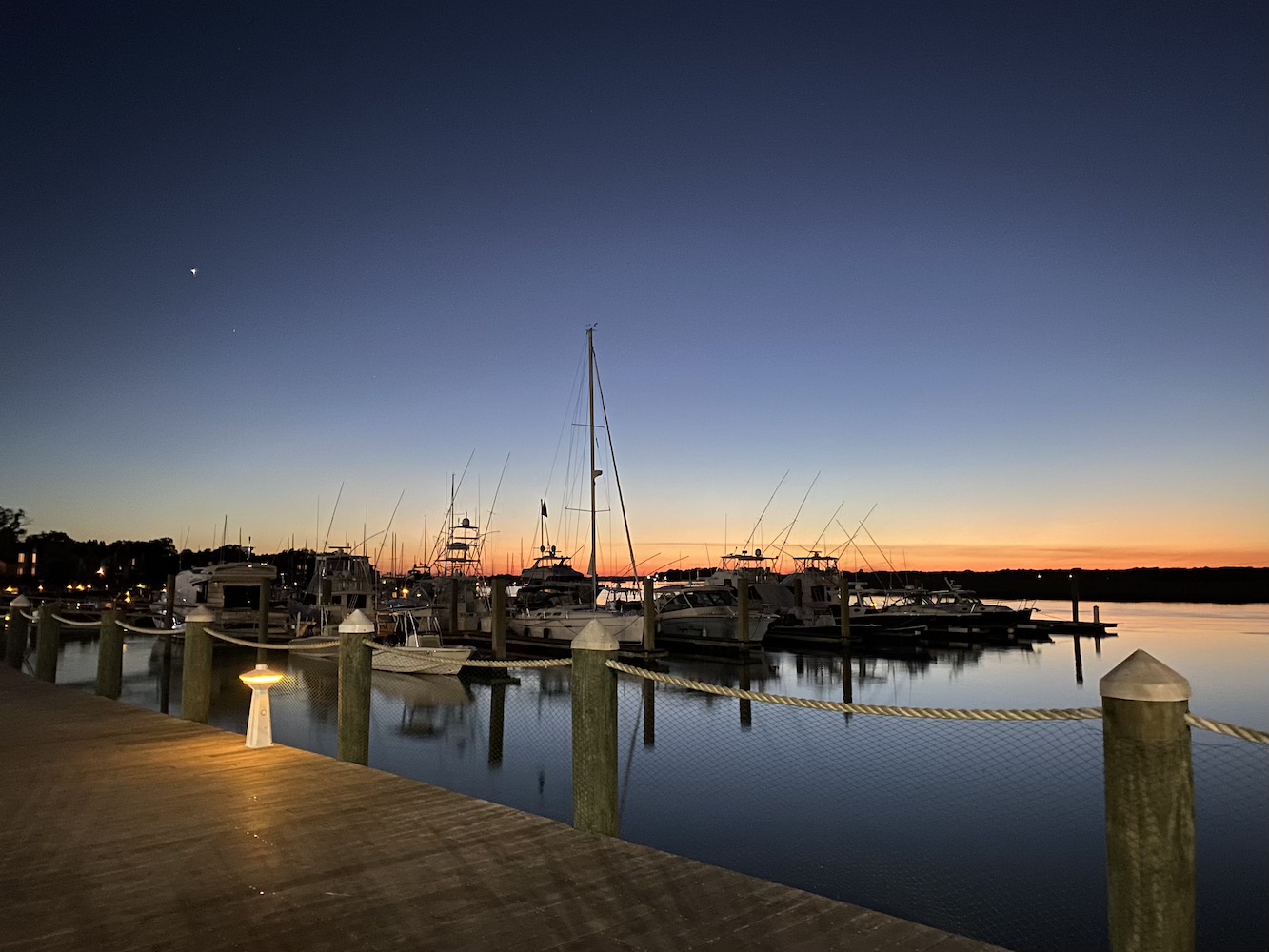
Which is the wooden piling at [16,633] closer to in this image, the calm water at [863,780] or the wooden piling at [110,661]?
the calm water at [863,780]

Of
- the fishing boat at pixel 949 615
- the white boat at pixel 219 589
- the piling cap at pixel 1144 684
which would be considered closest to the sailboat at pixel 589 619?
the white boat at pixel 219 589

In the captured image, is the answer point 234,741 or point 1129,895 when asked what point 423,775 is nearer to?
point 234,741

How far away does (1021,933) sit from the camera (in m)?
8.34

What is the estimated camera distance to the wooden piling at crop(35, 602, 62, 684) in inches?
536

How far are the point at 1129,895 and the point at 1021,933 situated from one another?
625 centimetres

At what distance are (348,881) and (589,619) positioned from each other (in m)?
29.7

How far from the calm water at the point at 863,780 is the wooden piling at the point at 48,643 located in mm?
5083

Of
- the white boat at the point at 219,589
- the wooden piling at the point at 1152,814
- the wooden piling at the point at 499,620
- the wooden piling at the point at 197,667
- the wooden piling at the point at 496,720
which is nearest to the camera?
the wooden piling at the point at 1152,814

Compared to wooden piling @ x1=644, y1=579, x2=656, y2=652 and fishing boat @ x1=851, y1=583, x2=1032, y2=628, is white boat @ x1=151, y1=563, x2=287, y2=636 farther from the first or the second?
fishing boat @ x1=851, y1=583, x2=1032, y2=628

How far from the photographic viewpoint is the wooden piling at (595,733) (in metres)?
5.13

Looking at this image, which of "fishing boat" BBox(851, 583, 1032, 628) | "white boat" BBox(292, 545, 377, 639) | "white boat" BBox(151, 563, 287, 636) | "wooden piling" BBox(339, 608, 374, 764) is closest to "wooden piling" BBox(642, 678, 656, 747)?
"wooden piling" BBox(339, 608, 374, 764)

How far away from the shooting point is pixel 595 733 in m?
5.21

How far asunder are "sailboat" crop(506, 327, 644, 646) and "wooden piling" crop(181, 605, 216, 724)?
22.7 meters

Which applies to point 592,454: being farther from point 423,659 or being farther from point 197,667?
point 197,667
